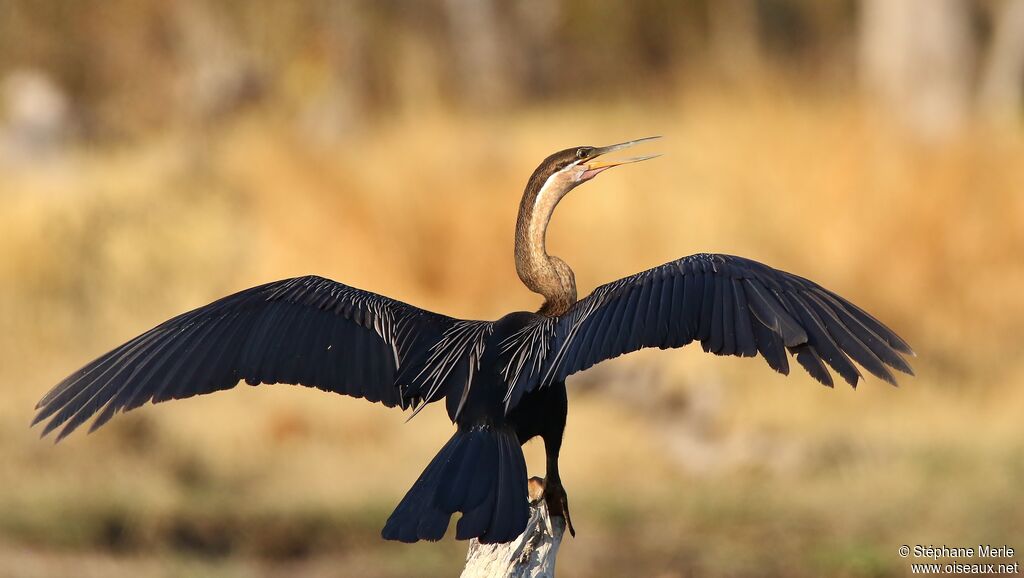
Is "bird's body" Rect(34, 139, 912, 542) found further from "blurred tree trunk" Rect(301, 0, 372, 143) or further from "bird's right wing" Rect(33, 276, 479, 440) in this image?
"blurred tree trunk" Rect(301, 0, 372, 143)

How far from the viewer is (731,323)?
142 inches

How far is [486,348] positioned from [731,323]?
0.73 metres

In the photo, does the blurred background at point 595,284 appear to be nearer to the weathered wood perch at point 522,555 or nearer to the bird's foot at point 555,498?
the bird's foot at point 555,498

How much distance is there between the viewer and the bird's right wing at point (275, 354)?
3.89 meters

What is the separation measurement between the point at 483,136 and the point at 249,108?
4364mm

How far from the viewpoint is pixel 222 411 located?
8.84 meters

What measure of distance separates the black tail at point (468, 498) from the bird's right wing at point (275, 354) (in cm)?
36

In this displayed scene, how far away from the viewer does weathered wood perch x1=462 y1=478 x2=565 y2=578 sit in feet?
12.2

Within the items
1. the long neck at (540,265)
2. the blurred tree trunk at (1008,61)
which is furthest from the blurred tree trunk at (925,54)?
the long neck at (540,265)

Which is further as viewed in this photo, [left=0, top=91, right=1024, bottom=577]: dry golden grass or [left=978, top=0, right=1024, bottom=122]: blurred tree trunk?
[left=978, top=0, right=1024, bottom=122]: blurred tree trunk

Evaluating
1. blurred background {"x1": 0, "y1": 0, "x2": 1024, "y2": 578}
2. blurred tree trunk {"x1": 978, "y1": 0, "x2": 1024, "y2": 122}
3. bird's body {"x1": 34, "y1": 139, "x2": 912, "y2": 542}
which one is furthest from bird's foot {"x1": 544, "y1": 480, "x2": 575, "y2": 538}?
blurred tree trunk {"x1": 978, "y1": 0, "x2": 1024, "y2": 122}

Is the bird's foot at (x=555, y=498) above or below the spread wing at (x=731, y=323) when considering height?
below

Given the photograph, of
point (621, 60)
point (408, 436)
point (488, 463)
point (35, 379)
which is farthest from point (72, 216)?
point (621, 60)

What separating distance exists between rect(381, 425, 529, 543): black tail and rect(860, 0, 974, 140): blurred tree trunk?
28.1 ft
